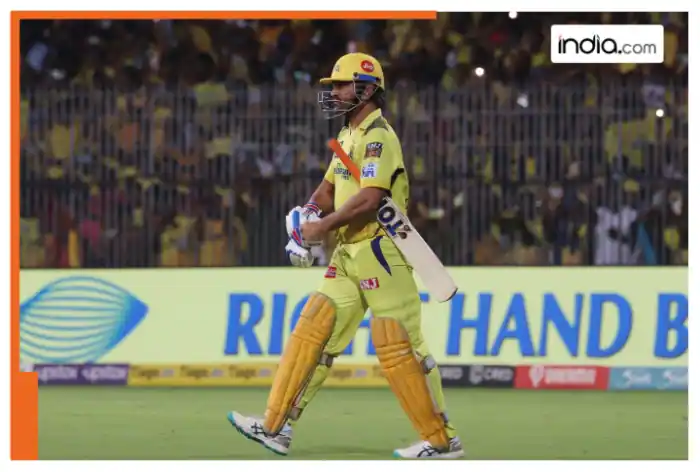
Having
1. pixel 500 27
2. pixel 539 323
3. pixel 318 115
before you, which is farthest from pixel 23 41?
pixel 539 323

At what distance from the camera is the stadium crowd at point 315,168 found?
46.8 feet

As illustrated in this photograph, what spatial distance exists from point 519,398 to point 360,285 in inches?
156

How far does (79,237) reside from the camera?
14391mm

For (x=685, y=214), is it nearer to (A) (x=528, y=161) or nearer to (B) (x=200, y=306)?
(A) (x=528, y=161)

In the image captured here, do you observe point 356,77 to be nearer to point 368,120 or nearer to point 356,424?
point 368,120

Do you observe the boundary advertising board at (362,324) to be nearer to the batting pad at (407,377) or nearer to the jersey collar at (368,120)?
the batting pad at (407,377)

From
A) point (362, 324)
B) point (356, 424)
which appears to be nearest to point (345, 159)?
point (356, 424)

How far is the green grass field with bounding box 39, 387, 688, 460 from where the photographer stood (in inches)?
390

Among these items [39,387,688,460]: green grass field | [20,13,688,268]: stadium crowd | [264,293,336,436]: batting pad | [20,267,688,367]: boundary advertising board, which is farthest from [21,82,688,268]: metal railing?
[264,293,336,436]: batting pad

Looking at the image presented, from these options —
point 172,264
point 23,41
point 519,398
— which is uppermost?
point 23,41

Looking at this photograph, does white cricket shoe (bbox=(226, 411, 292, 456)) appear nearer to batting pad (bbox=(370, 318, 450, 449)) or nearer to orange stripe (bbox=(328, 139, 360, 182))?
batting pad (bbox=(370, 318, 450, 449))

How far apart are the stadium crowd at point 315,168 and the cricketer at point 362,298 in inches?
186

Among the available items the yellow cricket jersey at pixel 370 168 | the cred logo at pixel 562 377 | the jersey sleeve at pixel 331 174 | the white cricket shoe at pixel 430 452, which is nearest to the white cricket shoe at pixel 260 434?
the white cricket shoe at pixel 430 452

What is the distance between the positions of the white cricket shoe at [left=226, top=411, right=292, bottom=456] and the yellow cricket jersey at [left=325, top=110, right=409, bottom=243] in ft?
3.80
